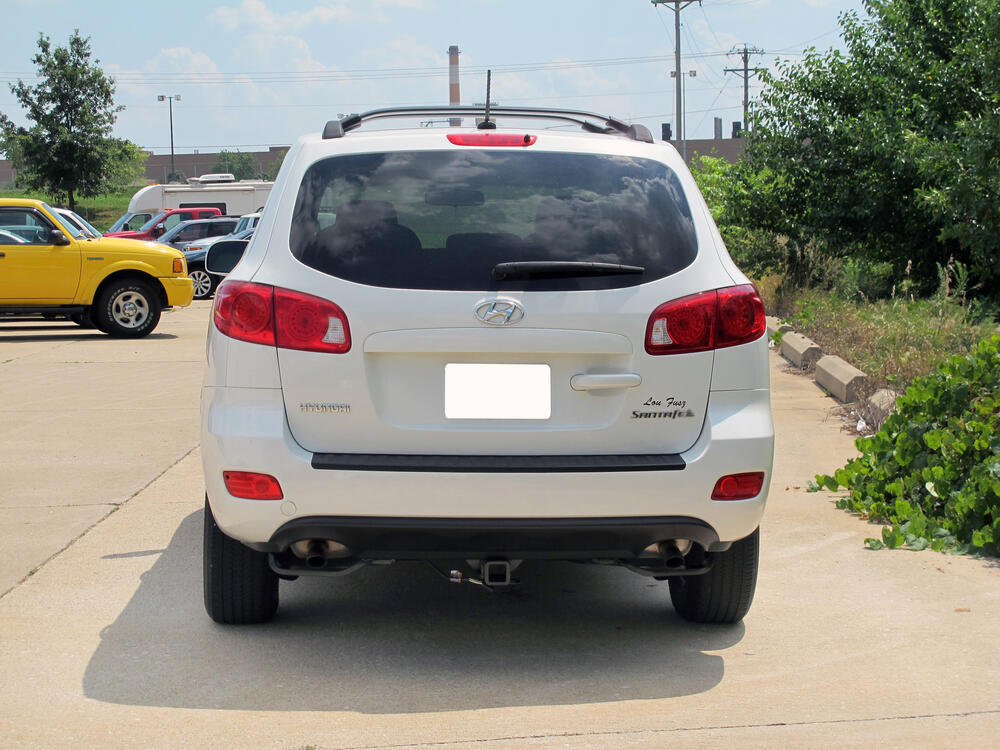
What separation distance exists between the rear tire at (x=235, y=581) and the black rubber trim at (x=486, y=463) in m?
0.69

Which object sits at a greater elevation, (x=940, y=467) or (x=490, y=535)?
(x=490, y=535)

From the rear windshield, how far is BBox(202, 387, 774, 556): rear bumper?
0.50 metres

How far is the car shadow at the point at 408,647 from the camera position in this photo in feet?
12.6

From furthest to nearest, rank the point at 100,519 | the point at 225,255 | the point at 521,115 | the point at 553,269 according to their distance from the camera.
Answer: the point at 100,519 < the point at 225,255 < the point at 521,115 < the point at 553,269

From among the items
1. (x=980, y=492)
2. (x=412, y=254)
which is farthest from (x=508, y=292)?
(x=980, y=492)

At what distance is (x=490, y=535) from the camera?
3.82m

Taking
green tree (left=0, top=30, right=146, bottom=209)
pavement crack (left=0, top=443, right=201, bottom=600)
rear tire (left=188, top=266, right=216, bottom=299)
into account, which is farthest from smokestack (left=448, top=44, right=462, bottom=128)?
pavement crack (left=0, top=443, right=201, bottom=600)

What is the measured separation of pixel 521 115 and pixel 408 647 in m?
2.07

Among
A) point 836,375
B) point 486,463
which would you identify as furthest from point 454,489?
point 836,375

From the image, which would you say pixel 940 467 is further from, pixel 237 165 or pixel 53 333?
pixel 237 165

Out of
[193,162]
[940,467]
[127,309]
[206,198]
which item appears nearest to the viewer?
[940,467]

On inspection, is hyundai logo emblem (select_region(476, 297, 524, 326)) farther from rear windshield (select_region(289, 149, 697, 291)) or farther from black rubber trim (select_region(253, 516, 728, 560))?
black rubber trim (select_region(253, 516, 728, 560))

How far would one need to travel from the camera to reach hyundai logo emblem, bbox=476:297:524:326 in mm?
3760

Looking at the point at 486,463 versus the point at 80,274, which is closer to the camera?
the point at 486,463
